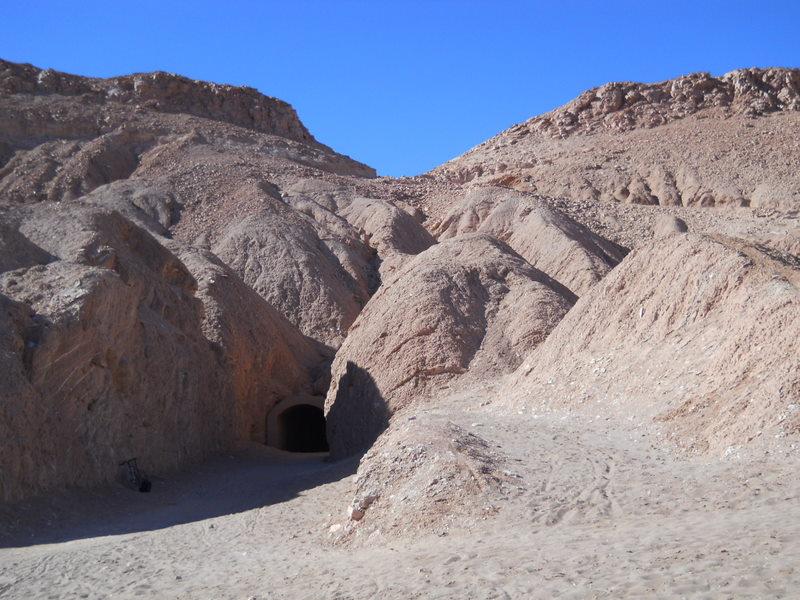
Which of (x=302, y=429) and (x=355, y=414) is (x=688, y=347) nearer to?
(x=355, y=414)

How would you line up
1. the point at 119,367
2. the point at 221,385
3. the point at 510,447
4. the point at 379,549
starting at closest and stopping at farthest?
1. the point at 379,549
2. the point at 510,447
3. the point at 119,367
4. the point at 221,385

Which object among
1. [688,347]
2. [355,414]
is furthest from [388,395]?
[688,347]

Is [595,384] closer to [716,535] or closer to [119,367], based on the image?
[716,535]

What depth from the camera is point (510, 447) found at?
13.2 m

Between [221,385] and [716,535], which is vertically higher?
[221,385]

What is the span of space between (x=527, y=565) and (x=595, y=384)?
7136mm

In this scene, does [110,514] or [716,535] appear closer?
[716,535]

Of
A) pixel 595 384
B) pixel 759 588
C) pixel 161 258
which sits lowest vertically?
pixel 759 588

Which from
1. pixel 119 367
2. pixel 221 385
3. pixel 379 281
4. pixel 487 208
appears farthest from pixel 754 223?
pixel 119 367

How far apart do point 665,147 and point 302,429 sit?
30.8 meters

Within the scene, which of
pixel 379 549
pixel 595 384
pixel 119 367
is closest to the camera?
pixel 379 549

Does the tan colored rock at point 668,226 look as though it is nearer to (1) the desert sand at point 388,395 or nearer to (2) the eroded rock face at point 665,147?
(1) the desert sand at point 388,395

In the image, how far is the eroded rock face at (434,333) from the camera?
2112 cm

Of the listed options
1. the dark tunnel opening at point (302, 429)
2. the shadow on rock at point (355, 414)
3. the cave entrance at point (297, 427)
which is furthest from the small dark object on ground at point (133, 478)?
the dark tunnel opening at point (302, 429)
